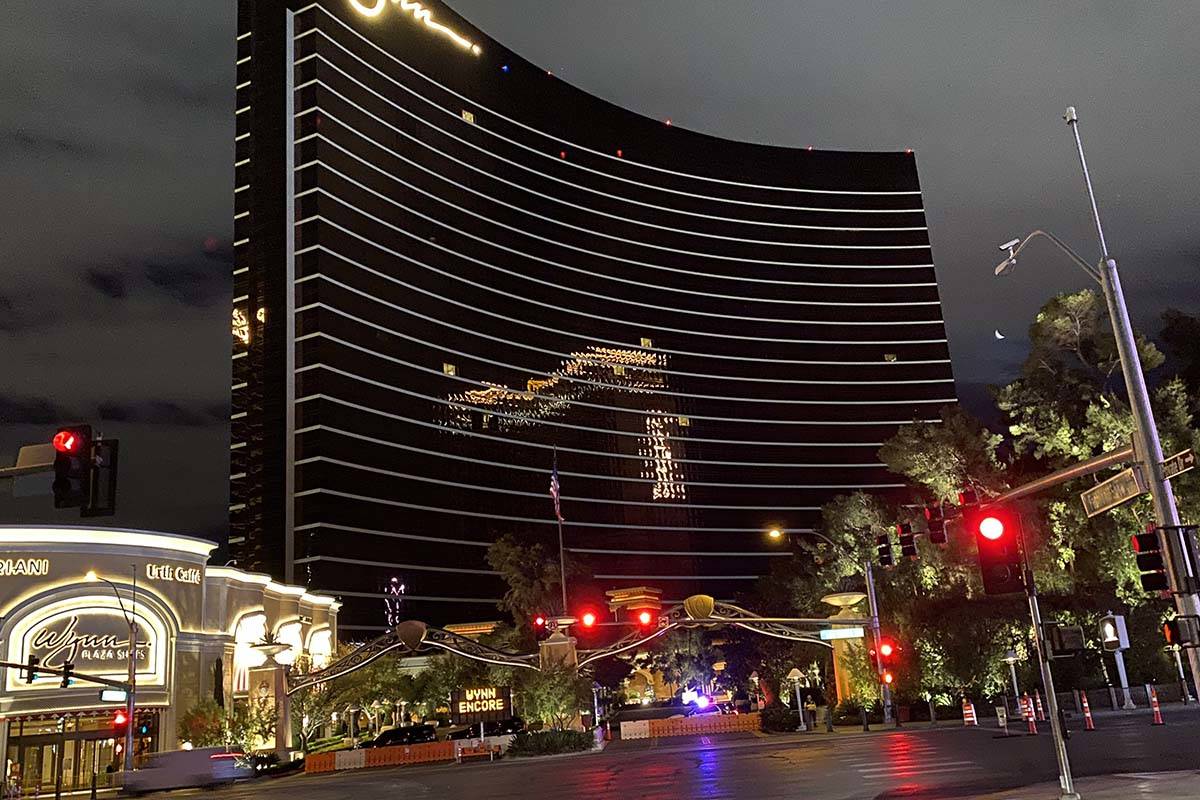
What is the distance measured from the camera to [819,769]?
28.1 metres

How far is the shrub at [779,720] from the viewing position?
5613 centimetres

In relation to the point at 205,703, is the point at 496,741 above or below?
below

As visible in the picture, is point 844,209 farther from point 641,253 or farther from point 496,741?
point 496,741

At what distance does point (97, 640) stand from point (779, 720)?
36622 millimetres

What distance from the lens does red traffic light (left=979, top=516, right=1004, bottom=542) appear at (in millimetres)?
16062

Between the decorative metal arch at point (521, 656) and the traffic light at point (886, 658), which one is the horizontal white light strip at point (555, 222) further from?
the traffic light at point (886, 658)

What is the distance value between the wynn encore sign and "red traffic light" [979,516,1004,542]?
8841cm

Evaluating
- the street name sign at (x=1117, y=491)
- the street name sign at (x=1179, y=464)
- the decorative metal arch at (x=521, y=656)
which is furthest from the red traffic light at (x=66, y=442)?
the decorative metal arch at (x=521, y=656)

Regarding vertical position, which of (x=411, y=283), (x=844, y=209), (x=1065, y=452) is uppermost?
(x=844, y=209)

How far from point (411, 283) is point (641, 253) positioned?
47288 millimetres

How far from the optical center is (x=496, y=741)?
2083 inches

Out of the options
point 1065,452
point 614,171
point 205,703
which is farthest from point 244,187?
point 1065,452

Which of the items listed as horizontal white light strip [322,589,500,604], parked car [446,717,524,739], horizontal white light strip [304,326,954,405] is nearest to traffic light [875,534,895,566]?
parked car [446,717,524,739]

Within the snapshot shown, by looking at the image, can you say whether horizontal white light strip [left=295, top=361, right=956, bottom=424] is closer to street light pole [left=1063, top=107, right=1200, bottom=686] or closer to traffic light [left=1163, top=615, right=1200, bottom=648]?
street light pole [left=1063, top=107, right=1200, bottom=686]
